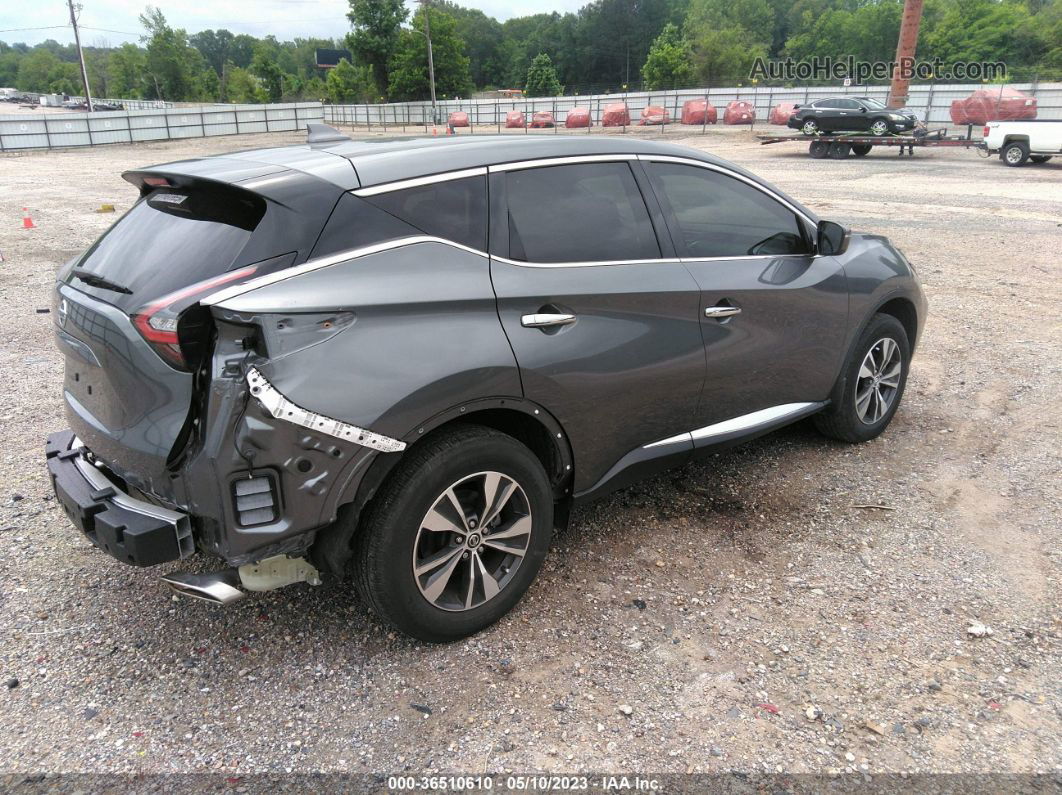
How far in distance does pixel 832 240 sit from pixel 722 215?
2.52 feet

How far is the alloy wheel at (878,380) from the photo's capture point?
4637 mm

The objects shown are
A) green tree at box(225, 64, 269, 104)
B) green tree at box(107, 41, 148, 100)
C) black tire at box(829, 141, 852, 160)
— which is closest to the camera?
black tire at box(829, 141, 852, 160)

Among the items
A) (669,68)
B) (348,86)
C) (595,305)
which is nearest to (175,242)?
(595,305)

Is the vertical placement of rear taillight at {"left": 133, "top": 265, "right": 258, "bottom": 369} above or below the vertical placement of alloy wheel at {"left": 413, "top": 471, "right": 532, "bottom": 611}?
above

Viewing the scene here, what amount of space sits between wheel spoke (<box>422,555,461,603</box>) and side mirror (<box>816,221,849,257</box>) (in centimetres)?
268

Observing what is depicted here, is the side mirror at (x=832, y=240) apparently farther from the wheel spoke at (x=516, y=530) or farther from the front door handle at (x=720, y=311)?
the wheel spoke at (x=516, y=530)

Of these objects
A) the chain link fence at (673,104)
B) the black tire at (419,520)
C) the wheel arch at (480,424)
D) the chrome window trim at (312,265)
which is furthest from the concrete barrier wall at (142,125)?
the black tire at (419,520)

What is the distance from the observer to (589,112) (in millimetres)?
48688

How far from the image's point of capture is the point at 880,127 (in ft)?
88.0

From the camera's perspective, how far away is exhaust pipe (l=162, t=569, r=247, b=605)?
8.48ft

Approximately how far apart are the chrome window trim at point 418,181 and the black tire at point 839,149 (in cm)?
2627

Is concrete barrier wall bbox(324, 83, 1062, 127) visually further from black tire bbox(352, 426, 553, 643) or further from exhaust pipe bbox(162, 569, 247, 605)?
exhaust pipe bbox(162, 569, 247, 605)

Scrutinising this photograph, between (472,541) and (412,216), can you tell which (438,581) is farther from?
(412,216)

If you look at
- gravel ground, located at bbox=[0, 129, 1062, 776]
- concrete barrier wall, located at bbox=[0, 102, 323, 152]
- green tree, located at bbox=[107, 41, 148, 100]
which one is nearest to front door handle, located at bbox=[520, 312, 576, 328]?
gravel ground, located at bbox=[0, 129, 1062, 776]
